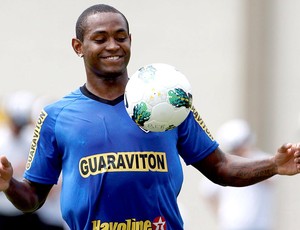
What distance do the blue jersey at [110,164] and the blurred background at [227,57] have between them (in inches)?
329

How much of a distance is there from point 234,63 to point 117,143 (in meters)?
8.73

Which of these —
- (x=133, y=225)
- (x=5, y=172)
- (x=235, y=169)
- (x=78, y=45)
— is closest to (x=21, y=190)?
(x=5, y=172)

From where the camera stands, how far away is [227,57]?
14.8m

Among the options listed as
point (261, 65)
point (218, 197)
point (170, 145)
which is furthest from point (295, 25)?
point (170, 145)

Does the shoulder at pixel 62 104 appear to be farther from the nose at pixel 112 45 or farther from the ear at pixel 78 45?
the nose at pixel 112 45

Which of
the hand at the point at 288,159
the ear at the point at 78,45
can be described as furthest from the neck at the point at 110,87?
the hand at the point at 288,159

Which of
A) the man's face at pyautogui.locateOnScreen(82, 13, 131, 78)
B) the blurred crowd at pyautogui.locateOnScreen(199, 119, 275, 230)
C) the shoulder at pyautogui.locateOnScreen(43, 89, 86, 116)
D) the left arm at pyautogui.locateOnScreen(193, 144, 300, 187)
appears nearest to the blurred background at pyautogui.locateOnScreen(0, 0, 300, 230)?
the blurred crowd at pyautogui.locateOnScreen(199, 119, 275, 230)

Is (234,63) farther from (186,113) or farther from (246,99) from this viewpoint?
(186,113)

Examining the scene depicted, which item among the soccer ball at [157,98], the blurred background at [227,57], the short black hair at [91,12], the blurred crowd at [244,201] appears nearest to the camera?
the soccer ball at [157,98]

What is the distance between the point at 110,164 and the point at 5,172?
56 centimetres

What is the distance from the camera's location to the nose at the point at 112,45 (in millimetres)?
6176

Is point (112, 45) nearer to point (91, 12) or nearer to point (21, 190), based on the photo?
point (91, 12)

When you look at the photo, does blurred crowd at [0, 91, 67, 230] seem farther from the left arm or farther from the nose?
the nose

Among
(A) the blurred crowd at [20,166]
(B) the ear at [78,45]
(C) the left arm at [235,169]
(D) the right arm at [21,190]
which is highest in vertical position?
(A) the blurred crowd at [20,166]
